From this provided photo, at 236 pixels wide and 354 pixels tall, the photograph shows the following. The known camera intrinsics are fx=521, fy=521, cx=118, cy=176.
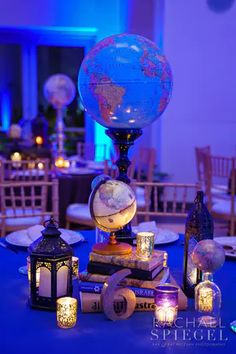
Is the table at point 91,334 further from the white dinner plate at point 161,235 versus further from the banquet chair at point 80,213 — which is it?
the banquet chair at point 80,213

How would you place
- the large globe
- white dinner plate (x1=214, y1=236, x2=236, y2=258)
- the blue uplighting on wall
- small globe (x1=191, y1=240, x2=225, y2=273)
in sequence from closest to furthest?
small globe (x1=191, y1=240, x2=225, y2=273) < the large globe < white dinner plate (x1=214, y1=236, x2=236, y2=258) < the blue uplighting on wall

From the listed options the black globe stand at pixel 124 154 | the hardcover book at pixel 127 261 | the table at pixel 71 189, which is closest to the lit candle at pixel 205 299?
the hardcover book at pixel 127 261

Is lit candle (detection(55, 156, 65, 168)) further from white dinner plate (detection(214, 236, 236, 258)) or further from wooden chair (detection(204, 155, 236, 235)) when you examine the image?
white dinner plate (detection(214, 236, 236, 258))

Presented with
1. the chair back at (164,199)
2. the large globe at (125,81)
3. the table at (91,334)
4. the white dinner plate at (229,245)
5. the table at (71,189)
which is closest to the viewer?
the table at (91,334)

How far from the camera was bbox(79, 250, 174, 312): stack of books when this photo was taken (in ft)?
4.09

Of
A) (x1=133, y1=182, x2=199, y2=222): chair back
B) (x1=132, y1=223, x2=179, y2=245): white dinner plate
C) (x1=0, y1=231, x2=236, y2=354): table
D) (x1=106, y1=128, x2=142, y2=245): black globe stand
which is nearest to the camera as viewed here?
(x1=0, y1=231, x2=236, y2=354): table

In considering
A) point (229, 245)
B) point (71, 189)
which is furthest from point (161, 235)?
point (71, 189)

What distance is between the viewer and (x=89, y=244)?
Answer: 5.99 feet

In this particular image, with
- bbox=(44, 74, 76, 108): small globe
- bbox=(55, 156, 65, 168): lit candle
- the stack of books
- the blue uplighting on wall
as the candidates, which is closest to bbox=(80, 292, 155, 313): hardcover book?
the stack of books

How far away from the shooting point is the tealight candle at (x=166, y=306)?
1.19 metres

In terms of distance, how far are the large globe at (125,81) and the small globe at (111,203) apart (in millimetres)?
279

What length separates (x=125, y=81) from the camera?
1423mm

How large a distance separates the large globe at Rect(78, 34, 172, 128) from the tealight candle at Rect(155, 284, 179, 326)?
0.52m

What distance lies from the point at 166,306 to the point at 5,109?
695 centimetres
